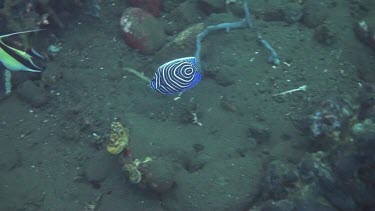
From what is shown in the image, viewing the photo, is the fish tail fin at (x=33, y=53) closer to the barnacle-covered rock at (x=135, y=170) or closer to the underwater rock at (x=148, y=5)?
the underwater rock at (x=148, y=5)

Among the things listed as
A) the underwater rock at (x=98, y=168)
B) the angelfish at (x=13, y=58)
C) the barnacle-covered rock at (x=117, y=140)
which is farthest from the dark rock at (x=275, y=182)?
the angelfish at (x=13, y=58)

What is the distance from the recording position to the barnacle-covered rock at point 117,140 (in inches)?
152

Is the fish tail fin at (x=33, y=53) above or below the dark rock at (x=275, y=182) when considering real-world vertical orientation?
above

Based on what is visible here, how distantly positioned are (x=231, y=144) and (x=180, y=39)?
182cm

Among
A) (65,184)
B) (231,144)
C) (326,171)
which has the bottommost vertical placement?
(65,184)

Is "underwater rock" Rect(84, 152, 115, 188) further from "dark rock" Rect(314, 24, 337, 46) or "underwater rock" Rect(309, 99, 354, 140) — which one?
"dark rock" Rect(314, 24, 337, 46)

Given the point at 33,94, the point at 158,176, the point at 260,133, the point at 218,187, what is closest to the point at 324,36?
the point at 260,133

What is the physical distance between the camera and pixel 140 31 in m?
5.23

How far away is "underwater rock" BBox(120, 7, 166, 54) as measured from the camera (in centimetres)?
523

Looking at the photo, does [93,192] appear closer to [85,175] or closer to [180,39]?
[85,175]

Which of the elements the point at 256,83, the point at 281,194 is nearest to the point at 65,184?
the point at 281,194

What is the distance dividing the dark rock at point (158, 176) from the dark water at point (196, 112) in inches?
0.4

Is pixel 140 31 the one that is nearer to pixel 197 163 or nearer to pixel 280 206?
pixel 197 163

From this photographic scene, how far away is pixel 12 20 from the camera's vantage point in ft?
16.8
